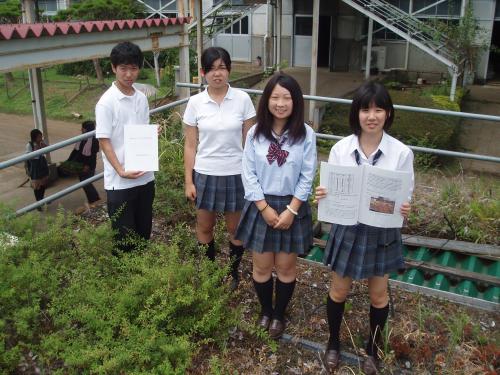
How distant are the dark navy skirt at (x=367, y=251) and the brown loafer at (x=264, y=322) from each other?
60cm

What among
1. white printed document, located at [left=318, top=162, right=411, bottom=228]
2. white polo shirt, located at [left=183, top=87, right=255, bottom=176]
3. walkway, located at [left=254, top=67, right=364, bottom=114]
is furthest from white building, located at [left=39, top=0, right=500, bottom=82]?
white printed document, located at [left=318, top=162, right=411, bottom=228]

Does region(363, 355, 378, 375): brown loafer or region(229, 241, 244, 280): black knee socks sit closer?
region(363, 355, 378, 375): brown loafer

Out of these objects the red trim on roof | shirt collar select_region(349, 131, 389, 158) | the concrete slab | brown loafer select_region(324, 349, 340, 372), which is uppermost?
the red trim on roof

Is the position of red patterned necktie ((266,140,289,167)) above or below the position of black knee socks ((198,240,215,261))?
above

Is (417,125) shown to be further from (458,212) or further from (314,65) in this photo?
(458,212)

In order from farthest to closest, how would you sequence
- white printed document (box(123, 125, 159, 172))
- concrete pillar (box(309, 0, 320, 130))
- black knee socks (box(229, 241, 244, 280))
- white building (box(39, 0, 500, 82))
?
white building (box(39, 0, 500, 82)), concrete pillar (box(309, 0, 320, 130)), black knee socks (box(229, 241, 244, 280)), white printed document (box(123, 125, 159, 172))

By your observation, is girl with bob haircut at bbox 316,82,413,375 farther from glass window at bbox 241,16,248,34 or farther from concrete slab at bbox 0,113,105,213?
glass window at bbox 241,16,248,34

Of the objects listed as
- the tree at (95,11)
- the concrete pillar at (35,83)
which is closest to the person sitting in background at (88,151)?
the concrete pillar at (35,83)

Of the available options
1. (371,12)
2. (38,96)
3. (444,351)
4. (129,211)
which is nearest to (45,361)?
(129,211)

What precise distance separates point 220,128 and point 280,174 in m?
0.54

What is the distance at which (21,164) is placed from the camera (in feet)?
28.6

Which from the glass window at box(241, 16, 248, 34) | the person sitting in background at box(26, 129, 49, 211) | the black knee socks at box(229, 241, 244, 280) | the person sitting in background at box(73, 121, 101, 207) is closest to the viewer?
the black knee socks at box(229, 241, 244, 280)

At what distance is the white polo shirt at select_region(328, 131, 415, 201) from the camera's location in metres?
2.33

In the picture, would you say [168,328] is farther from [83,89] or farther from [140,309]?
[83,89]
